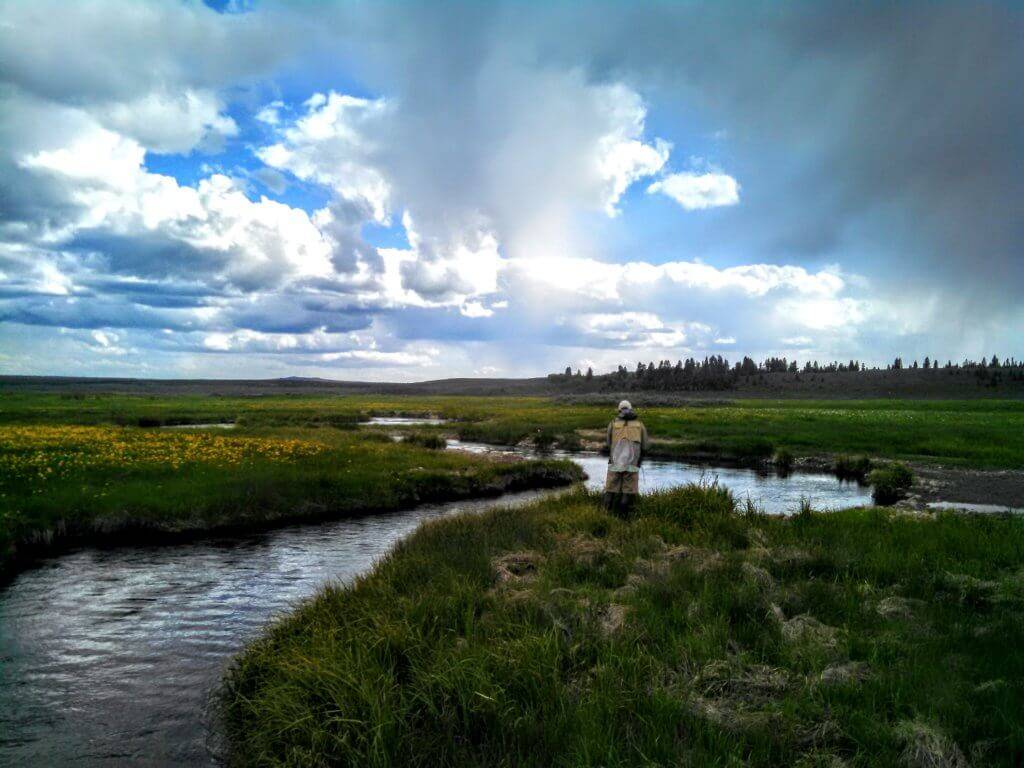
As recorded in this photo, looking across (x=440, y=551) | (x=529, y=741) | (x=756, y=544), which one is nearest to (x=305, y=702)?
(x=529, y=741)

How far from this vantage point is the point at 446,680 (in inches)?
257

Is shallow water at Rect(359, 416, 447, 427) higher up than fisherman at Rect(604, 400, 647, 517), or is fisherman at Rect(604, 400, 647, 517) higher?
fisherman at Rect(604, 400, 647, 517)

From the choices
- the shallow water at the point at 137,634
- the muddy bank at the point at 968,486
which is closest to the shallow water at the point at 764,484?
the muddy bank at the point at 968,486

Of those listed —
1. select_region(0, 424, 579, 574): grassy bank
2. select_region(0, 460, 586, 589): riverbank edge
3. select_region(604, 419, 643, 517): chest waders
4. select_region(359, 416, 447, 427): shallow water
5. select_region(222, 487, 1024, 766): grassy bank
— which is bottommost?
select_region(359, 416, 447, 427): shallow water

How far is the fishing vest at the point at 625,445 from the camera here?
1403 centimetres

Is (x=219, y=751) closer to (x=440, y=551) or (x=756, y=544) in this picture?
(x=440, y=551)

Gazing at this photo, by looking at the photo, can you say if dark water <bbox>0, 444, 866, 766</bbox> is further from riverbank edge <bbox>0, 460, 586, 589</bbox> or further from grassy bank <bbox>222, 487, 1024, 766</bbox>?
grassy bank <bbox>222, 487, 1024, 766</bbox>

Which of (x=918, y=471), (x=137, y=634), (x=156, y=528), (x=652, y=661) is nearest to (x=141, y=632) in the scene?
(x=137, y=634)

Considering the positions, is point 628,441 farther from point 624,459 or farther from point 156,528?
point 156,528

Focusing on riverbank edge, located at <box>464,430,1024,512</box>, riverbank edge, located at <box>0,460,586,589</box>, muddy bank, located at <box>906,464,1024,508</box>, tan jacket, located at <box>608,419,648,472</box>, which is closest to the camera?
tan jacket, located at <box>608,419,648,472</box>

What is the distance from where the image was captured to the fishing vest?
14031mm

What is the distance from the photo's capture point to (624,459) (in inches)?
568

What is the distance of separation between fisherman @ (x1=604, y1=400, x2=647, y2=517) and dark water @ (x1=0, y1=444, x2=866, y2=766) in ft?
21.4

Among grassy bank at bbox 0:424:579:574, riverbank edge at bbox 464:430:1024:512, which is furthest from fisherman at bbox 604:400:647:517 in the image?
riverbank edge at bbox 464:430:1024:512
